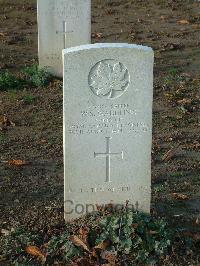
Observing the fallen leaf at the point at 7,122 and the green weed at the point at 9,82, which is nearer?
the fallen leaf at the point at 7,122

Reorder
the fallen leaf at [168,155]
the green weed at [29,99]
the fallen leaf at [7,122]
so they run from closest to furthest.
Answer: the fallen leaf at [168,155] → the fallen leaf at [7,122] → the green weed at [29,99]

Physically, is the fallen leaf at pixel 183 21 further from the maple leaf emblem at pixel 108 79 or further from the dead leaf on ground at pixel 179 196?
the maple leaf emblem at pixel 108 79

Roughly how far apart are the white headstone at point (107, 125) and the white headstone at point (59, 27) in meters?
4.36

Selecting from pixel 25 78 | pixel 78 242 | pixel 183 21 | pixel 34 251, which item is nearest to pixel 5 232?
pixel 34 251

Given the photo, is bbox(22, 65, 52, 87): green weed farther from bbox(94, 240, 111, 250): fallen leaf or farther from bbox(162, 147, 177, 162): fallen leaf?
bbox(94, 240, 111, 250): fallen leaf

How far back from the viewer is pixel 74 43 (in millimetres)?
9227

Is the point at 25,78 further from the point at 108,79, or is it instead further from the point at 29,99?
the point at 108,79

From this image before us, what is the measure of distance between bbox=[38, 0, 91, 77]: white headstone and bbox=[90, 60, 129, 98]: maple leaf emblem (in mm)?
4359

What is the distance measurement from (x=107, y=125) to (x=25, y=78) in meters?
4.43

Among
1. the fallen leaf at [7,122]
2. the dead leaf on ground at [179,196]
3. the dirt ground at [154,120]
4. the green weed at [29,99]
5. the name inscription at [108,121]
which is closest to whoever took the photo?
the name inscription at [108,121]

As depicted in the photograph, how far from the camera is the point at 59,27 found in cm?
909

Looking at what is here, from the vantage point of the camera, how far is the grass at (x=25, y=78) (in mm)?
8844

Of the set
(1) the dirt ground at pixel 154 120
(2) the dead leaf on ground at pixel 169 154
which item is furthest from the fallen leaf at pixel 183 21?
(2) the dead leaf on ground at pixel 169 154

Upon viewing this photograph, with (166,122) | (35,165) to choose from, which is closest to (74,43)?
(166,122)
